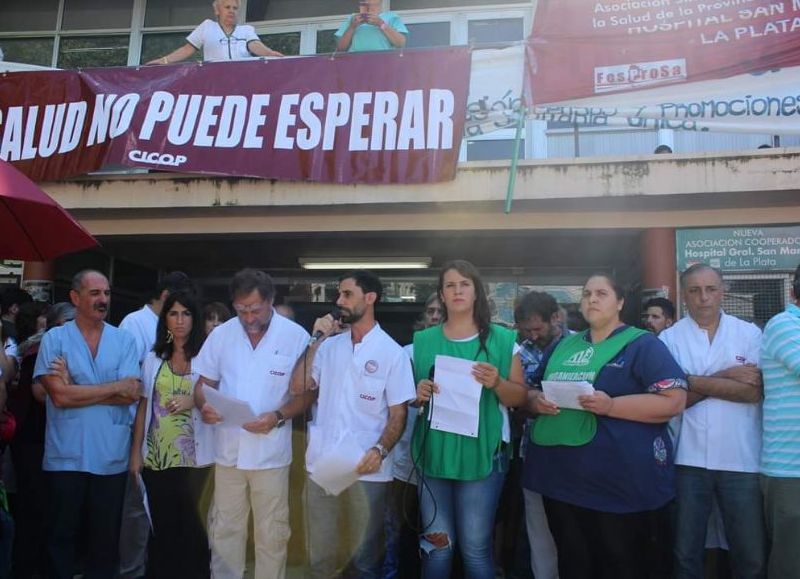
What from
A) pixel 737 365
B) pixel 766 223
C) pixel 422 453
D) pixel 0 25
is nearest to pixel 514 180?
pixel 766 223

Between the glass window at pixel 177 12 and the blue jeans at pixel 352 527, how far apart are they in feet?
27.3

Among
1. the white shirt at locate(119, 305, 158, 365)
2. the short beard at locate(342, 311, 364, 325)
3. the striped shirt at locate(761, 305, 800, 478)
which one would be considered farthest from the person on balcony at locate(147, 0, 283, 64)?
the striped shirt at locate(761, 305, 800, 478)

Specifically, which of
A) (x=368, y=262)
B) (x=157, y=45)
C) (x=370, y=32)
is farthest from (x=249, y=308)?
(x=157, y=45)

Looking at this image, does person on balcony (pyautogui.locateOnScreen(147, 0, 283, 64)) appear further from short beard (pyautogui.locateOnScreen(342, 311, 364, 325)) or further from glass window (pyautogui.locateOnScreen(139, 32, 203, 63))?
short beard (pyautogui.locateOnScreen(342, 311, 364, 325))

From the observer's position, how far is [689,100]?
550 cm

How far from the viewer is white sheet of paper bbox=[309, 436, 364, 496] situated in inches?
126

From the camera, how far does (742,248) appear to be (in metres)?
5.85

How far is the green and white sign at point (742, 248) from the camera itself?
227 inches

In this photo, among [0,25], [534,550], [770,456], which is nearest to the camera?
[770,456]

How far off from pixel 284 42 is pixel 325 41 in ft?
2.11

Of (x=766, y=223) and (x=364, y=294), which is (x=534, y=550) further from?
(x=766, y=223)

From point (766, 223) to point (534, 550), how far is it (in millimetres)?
3954

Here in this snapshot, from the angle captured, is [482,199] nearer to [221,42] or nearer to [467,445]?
[467,445]

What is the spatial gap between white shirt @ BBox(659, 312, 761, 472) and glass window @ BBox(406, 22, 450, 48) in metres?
6.07
